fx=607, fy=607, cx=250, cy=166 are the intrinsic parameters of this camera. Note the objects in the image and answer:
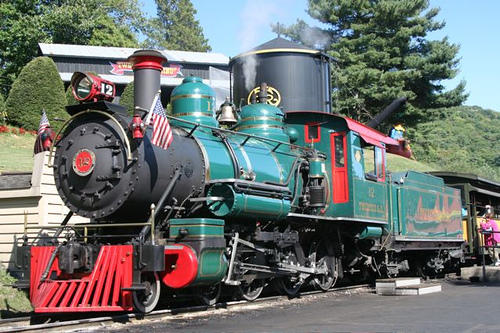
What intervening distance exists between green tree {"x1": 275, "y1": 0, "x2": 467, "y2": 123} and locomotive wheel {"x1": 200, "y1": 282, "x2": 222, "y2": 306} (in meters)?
23.9

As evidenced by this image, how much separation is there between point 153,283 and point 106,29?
40.7 m

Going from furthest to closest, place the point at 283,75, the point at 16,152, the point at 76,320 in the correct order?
the point at 16,152
the point at 283,75
the point at 76,320

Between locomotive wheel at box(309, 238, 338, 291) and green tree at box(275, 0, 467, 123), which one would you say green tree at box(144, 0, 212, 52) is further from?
locomotive wheel at box(309, 238, 338, 291)

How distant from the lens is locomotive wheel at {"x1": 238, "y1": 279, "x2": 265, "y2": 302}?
9.57 meters

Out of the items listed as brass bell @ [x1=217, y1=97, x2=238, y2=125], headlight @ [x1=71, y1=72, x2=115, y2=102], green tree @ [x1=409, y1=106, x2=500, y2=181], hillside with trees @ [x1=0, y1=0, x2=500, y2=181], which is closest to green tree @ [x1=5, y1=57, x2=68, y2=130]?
hillside with trees @ [x1=0, y1=0, x2=500, y2=181]

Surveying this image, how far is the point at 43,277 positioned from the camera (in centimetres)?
768

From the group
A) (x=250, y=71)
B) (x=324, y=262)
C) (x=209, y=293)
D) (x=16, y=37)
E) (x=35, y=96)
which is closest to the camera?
(x=209, y=293)

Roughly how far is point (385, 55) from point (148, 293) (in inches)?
1129

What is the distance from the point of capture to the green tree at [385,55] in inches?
1289

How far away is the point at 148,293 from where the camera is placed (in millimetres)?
7676

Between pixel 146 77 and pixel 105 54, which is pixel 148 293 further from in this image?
pixel 105 54

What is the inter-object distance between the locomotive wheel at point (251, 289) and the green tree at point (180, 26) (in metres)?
61.6

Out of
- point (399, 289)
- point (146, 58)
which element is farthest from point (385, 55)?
point (146, 58)

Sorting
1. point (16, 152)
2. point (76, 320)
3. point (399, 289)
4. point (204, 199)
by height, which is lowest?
point (76, 320)
